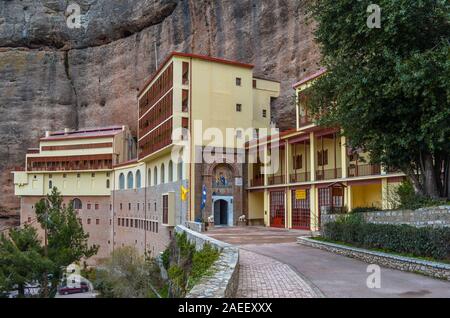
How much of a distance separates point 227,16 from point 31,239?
27929mm

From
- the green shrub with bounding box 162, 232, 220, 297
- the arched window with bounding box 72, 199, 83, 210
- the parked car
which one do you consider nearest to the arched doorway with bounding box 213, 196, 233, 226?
the green shrub with bounding box 162, 232, 220, 297

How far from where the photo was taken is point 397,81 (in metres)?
14.4

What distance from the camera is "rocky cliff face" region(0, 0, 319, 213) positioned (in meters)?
50.9

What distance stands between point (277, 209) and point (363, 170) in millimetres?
9405

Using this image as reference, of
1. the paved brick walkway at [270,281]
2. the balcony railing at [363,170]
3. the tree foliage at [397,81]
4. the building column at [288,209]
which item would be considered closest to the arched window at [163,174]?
the building column at [288,209]

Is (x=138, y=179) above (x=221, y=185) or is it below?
above

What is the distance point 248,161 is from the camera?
37.5 m

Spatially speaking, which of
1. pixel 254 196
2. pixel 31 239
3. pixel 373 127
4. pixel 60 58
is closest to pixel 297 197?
pixel 254 196

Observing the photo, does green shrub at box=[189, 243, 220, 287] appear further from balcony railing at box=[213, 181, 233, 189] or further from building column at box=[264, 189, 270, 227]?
building column at box=[264, 189, 270, 227]

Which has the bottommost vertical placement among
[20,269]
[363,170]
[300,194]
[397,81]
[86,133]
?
[20,269]

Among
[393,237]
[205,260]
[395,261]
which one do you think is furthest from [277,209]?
[205,260]

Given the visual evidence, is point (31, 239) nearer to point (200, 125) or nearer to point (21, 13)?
point (200, 125)

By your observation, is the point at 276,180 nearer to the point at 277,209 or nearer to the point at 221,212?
the point at 277,209

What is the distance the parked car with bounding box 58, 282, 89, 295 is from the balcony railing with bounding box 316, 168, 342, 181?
62.4 feet
